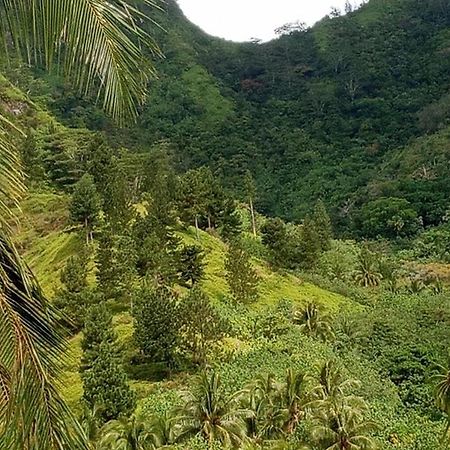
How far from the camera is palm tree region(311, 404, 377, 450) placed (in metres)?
33.0

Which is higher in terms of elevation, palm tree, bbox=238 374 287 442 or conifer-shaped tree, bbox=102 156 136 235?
conifer-shaped tree, bbox=102 156 136 235

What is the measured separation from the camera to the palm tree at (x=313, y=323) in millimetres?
50812

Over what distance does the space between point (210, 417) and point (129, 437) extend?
4518mm

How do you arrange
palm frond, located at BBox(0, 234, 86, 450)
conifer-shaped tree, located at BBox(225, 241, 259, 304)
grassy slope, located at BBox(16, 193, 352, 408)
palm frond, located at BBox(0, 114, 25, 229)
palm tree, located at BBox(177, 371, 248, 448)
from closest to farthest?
palm frond, located at BBox(0, 234, 86, 450) → palm frond, located at BBox(0, 114, 25, 229) → palm tree, located at BBox(177, 371, 248, 448) → conifer-shaped tree, located at BBox(225, 241, 259, 304) → grassy slope, located at BBox(16, 193, 352, 408)

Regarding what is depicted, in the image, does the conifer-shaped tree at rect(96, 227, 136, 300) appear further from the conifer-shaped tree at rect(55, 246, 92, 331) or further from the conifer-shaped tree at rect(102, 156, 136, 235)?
the conifer-shaped tree at rect(102, 156, 136, 235)

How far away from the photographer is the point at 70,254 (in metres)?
58.2

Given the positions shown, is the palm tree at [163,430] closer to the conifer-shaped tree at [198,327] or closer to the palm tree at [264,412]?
the palm tree at [264,412]

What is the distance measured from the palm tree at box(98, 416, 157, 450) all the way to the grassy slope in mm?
17345

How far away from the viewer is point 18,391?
385 centimetres

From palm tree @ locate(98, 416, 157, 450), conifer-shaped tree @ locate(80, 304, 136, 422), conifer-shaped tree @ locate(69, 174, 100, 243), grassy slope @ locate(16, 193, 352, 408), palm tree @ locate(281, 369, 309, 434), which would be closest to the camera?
Result: palm tree @ locate(98, 416, 157, 450)

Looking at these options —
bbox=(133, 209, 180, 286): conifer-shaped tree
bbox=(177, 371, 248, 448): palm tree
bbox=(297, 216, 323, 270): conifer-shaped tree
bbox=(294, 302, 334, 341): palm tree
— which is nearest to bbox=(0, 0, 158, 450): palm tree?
bbox=(177, 371, 248, 448): palm tree

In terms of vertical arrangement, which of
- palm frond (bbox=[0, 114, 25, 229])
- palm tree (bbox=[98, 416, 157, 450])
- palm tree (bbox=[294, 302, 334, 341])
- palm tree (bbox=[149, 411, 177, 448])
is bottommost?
palm tree (bbox=[294, 302, 334, 341])

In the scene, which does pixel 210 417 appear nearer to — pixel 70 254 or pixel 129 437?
pixel 129 437

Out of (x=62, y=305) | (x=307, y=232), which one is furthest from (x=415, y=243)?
(x=62, y=305)
